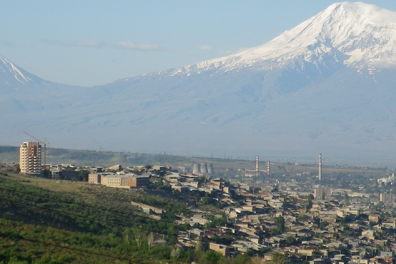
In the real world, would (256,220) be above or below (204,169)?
below

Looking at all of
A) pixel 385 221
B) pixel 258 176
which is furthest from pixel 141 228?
pixel 258 176

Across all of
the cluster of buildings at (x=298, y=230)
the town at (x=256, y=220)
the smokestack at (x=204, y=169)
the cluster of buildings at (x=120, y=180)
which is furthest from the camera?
the smokestack at (x=204, y=169)

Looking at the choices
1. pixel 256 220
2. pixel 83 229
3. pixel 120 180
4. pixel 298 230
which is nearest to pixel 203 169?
pixel 120 180

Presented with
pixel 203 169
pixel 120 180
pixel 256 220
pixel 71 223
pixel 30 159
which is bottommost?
pixel 256 220

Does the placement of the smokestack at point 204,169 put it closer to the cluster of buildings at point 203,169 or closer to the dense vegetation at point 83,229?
the cluster of buildings at point 203,169

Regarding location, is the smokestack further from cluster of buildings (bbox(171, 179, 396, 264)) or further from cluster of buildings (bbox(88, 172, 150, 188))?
cluster of buildings (bbox(88, 172, 150, 188))

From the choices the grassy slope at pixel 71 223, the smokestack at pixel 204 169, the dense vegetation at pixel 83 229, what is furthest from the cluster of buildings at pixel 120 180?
the smokestack at pixel 204 169

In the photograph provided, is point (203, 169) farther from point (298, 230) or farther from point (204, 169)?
point (298, 230)

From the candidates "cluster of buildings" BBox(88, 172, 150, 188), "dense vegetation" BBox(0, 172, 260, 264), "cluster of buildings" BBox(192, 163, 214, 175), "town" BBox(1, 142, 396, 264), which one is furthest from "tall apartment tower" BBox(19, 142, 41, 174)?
"cluster of buildings" BBox(192, 163, 214, 175)

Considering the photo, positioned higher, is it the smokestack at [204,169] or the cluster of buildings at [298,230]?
the smokestack at [204,169]

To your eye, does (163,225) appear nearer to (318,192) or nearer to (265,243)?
(265,243)
